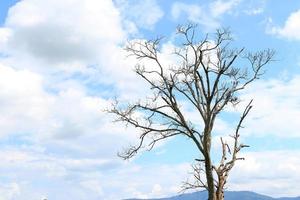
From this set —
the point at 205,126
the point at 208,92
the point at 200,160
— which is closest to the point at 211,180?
the point at 200,160

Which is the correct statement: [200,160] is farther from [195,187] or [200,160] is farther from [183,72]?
[183,72]

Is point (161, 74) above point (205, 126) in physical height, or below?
above

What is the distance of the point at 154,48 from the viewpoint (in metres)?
29.9

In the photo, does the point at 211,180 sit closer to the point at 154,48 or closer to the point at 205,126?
the point at 205,126

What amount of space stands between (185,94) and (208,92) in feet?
4.96

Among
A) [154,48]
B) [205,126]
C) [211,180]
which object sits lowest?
[211,180]

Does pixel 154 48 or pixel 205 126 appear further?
pixel 154 48

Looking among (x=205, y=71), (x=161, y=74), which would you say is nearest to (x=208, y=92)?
(x=205, y=71)

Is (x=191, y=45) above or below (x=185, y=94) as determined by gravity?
above

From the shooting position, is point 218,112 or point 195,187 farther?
point 195,187

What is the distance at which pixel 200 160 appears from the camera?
28.3 meters

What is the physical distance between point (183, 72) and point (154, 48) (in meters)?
2.22

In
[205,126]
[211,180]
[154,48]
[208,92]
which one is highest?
[154,48]

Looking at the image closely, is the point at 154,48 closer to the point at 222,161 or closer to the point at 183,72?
the point at 183,72
